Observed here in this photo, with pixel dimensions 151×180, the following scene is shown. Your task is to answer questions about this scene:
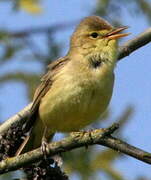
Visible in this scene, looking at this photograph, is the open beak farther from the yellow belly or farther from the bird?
the yellow belly

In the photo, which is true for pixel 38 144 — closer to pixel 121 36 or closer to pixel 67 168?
pixel 67 168

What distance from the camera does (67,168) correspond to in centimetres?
555

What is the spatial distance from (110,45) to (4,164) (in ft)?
6.53

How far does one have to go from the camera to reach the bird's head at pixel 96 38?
18.6 ft

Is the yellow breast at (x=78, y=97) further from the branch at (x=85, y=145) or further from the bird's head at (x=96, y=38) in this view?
the branch at (x=85, y=145)

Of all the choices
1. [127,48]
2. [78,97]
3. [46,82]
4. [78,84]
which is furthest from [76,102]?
[127,48]

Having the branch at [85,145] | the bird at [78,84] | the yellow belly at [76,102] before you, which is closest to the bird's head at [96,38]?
the bird at [78,84]

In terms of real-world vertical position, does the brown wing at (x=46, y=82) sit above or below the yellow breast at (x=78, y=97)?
above

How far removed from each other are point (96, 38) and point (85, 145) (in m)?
2.17

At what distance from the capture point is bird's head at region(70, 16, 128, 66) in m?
5.67

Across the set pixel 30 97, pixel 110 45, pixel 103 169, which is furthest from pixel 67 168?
pixel 110 45

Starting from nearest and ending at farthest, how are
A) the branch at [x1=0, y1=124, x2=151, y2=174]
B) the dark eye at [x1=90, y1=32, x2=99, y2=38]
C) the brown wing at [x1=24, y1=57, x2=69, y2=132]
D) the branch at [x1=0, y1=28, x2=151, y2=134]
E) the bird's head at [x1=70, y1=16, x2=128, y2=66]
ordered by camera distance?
the branch at [x1=0, y1=124, x2=151, y2=174], the branch at [x1=0, y1=28, x2=151, y2=134], the bird's head at [x1=70, y1=16, x2=128, y2=66], the brown wing at [x1=24, y1=57, x2=69, y2=132], the dark eye at [x1=90, y1=32, x2=99, y2=38]

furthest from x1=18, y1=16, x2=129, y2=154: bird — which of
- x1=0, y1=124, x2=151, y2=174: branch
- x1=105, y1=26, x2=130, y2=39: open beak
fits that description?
x1=0, y1=124, x2=151, y2=174: branch

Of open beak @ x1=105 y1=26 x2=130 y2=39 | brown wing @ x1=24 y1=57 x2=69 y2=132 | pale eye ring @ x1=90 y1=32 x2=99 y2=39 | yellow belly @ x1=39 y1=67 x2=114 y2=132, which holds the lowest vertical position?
yellow belly @ x1=39 y1=67 x2=114 y2=132
